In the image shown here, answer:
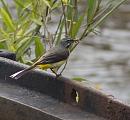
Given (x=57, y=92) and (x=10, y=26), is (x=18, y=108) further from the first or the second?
(x=10, y=26)

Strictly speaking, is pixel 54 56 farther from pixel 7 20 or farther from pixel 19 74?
pixel 7 20

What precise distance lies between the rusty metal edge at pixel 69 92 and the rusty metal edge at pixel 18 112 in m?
0.23

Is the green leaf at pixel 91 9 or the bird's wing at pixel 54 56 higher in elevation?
the green leaf at pixel 91 9

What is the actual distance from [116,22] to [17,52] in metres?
7.65

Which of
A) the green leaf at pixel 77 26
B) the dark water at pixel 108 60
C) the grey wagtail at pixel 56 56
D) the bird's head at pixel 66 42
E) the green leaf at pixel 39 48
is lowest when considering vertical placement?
the dark water at pixel 108 60

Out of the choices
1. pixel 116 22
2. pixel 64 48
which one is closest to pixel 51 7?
pixel 64 48

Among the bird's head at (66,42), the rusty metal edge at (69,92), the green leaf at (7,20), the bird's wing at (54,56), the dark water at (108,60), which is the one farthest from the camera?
the dark water at (108,60)

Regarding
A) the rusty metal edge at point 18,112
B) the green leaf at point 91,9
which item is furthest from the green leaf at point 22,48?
the rusty metal edge at point 18,112

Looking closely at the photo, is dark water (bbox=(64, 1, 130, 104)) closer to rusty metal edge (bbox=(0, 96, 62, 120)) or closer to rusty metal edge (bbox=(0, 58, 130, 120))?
rusty metal edge (bbox=(0, 58, 130, 120))

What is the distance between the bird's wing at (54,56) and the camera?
12.8ft

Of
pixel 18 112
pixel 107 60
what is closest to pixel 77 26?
pixel 18 112

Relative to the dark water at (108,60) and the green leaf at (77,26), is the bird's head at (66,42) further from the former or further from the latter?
the dark water at (108,60)

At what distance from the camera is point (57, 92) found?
3463mm

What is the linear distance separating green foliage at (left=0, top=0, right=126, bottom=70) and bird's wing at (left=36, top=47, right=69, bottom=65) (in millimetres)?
227
